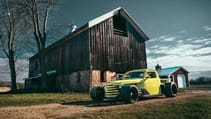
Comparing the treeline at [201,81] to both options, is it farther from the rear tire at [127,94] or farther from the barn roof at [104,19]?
the rear tire at [127,94]

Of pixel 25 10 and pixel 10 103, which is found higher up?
pixel 25 10

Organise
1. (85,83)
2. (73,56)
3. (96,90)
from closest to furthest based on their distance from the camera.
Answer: (96,90)
(85,83)
(73,56)

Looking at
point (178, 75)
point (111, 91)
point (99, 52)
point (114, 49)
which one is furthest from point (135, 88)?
point (178, 75)

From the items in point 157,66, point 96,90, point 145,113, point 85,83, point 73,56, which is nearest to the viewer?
point 145,113

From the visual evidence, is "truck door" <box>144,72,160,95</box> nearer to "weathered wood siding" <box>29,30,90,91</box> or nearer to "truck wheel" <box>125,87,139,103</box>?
"truck wheel" <box>125,87,139,103</box>

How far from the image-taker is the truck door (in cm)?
1157

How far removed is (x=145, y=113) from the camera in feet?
25.6

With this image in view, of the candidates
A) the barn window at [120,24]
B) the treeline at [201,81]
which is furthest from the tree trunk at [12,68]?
the treeline at [201,81]

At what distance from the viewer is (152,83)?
1193 centimetres

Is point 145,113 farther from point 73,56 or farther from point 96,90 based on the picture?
point 73,56

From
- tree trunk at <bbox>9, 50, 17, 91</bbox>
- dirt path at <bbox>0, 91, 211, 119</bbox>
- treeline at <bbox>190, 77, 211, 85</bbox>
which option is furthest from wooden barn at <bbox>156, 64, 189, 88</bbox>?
dirt path at <bbox>0, 91, 211, 119</bbox>

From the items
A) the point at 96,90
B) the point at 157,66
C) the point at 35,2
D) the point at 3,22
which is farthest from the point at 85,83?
the point at 157,66

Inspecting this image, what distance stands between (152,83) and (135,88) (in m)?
1.92

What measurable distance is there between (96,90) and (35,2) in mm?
15444
